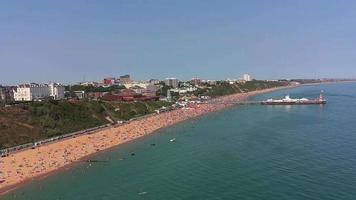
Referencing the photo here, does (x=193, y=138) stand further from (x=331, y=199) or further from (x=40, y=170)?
(x=331, y=199)

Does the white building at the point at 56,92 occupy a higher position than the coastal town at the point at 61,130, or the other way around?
the white building at the point at 56,92

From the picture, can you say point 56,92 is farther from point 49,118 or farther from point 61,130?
point 61,130

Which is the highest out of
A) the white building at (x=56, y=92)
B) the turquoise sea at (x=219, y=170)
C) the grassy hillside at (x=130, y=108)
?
the white building at (x=56, y=92)

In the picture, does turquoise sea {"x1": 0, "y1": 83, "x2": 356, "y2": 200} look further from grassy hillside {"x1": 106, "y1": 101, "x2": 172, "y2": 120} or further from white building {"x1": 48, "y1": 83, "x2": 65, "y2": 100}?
white building {"x1": 48, "y1": 83, "x2": 65, "y2": 100}

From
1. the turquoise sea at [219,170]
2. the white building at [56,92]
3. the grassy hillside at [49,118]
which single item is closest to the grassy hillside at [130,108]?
the grassy hillside at [49,118]

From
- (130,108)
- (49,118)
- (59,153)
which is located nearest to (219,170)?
(59,153)

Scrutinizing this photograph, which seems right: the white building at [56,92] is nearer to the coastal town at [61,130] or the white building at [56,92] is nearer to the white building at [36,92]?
the white building at [36,92]

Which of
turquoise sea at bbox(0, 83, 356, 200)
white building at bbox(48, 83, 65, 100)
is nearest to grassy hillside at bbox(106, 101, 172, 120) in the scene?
turquoise sea at bbox(0, 83, 356, 200)
